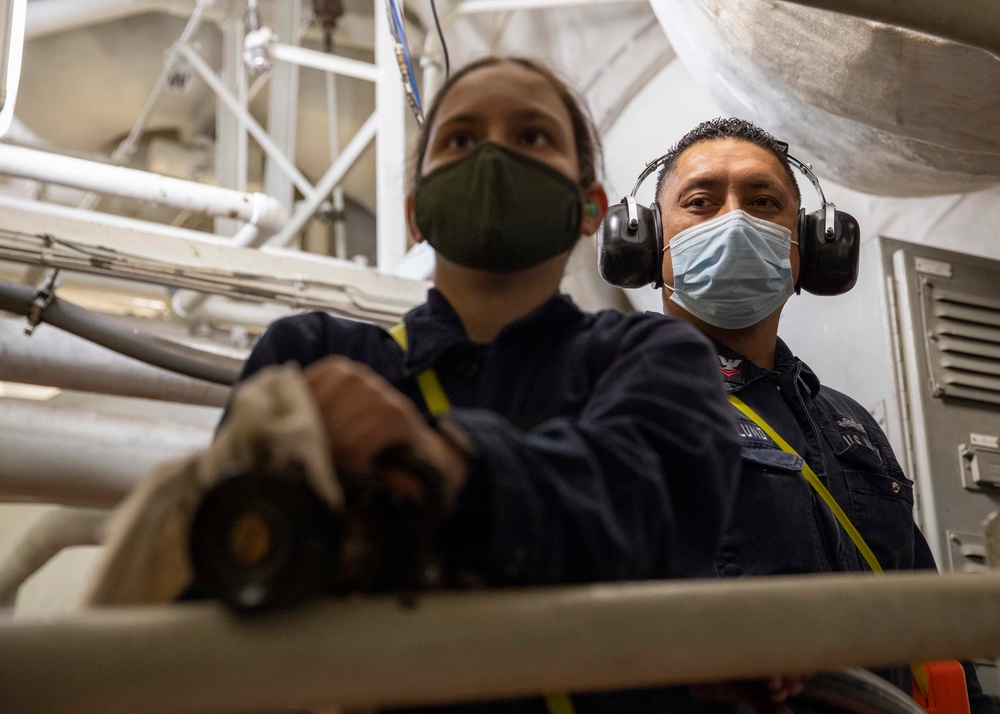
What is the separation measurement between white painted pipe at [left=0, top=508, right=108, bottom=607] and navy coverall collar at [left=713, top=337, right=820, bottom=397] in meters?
1.58

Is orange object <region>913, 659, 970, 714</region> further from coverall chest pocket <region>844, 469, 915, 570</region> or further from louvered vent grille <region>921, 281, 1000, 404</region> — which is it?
louvered vent grille <region>921, 281, 1000, 404</region>

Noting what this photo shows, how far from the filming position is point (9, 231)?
2201mm

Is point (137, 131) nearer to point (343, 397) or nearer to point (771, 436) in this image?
point (771, 436)

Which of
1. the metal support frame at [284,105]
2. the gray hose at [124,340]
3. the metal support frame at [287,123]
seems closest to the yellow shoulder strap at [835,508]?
the gray hose at [124,340]

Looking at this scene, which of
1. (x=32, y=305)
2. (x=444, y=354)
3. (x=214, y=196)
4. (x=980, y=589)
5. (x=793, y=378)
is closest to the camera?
(x=980, y=589)

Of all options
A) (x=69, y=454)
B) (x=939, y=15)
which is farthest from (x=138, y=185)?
(x=939, y=15)

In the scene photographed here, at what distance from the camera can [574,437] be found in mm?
679

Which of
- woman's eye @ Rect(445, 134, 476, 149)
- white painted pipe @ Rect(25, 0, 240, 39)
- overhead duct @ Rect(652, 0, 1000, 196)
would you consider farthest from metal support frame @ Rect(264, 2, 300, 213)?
woman's eye @ Rect(445, 134, 476, 149)

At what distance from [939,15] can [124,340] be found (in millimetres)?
1535

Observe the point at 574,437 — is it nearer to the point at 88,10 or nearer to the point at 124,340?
the point at 124,340

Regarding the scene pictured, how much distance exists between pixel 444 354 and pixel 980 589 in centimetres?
44

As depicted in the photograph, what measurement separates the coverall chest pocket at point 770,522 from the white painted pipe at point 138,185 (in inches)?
69.0

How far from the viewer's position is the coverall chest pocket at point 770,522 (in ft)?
3.90

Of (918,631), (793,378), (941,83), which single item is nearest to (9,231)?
(793,378)
